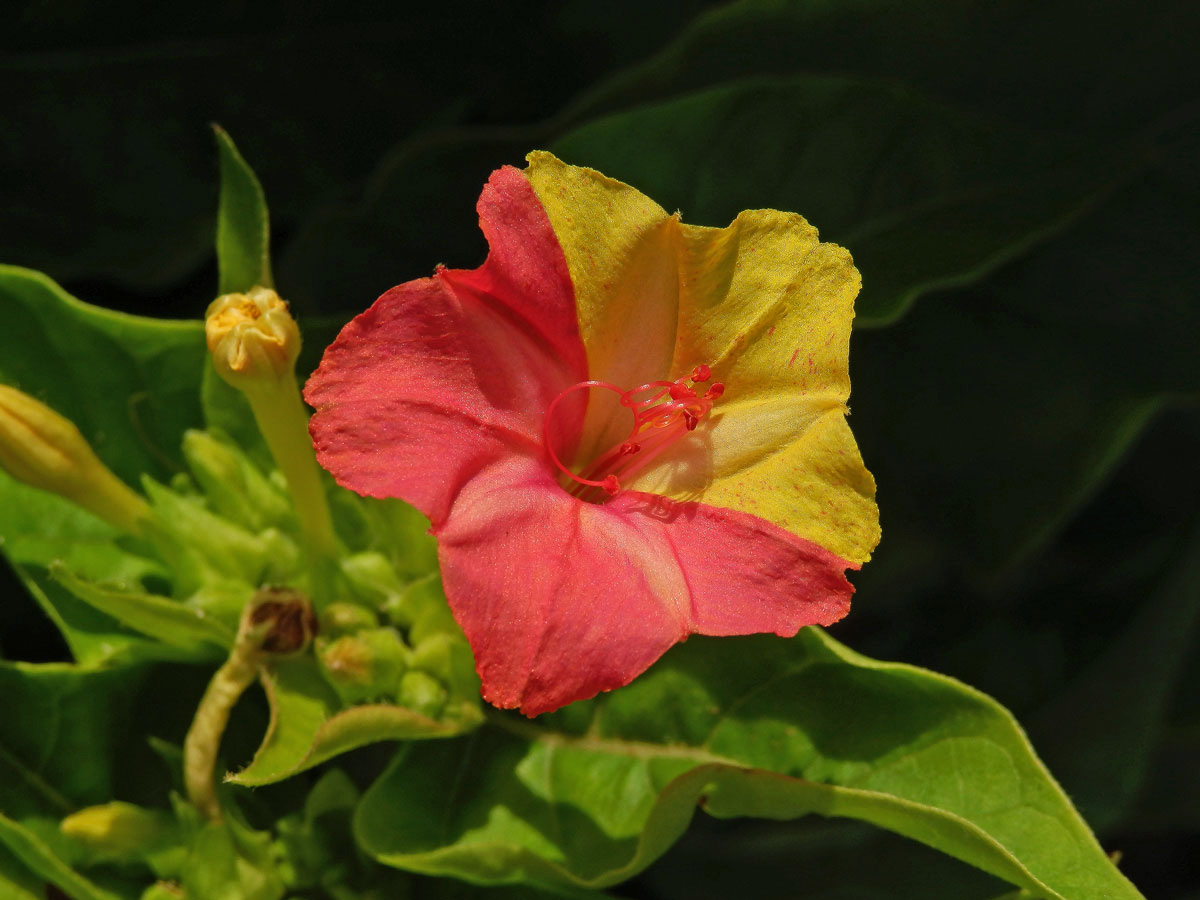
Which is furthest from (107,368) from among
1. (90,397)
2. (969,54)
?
(969,54)

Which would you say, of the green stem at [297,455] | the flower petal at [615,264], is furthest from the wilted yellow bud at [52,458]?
the flower petal at [615,264]

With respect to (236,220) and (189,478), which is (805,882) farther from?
(236,220)

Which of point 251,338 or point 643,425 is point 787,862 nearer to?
point 643,425

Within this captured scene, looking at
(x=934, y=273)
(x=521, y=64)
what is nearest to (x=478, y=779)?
(x=934, y=273)

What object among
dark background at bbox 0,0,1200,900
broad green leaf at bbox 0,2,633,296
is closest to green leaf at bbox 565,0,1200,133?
dark background at bbox 0,0,1200,900

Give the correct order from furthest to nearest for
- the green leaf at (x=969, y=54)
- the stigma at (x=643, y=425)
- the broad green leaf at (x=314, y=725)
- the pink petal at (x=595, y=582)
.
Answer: the green leaf at (x=969, y=54) → the stigma at (x=643, y=425) → the broad green leaf at (x=314, y=725) → the pink petal at (x=595, y=582)

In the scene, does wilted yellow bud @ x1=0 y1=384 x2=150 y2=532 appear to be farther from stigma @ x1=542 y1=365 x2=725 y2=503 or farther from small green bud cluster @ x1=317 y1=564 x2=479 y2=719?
stigma @ x1=542 y1=365 x2=725 y2=503

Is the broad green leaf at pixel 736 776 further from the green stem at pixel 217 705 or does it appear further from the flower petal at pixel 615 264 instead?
the flower petal at pixel 615 264
